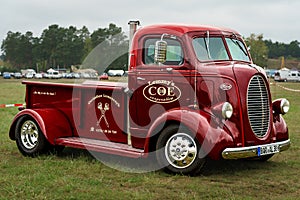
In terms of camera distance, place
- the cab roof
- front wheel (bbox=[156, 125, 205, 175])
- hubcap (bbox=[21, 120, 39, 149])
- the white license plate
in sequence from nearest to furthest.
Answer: front wheel (bbox=[156, 125, 205, 175]) < the white license plate < the cab roof < hubcap (bbox=[21, 120, 39, 149])

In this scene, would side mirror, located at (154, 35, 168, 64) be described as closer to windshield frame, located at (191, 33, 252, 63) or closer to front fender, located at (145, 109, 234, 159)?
windshield frame, located at (191, 33, 252, 63)

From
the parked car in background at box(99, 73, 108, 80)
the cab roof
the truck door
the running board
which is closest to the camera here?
the truck door

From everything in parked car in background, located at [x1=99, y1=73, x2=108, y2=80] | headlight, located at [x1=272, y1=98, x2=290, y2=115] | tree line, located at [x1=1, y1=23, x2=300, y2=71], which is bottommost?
headlight, located at [x1=272, y1=98, x2=290, y2=115]

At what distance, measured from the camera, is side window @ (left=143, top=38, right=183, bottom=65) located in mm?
8453

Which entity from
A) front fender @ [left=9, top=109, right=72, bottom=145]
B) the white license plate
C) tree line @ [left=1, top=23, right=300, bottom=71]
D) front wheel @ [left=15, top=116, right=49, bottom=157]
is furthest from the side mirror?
tree line @ [left=1, top=23, right=300, bottom=71]

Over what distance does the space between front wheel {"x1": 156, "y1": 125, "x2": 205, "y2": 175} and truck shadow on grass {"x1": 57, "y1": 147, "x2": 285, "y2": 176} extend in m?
0.29

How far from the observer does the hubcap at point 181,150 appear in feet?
26.0

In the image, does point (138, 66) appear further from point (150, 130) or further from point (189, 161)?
point (189, 161)

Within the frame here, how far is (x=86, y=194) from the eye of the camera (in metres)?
6.75

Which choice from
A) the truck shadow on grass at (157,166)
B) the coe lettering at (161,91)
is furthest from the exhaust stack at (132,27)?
the truck shadow on grass at (157,166)

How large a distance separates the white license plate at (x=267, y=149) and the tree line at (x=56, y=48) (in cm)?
4483

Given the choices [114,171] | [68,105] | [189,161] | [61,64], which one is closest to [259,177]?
[189,161]

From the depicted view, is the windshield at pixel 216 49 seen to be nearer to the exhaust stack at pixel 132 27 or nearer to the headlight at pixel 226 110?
the headlight at pixel 226 110

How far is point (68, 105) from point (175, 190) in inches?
132
